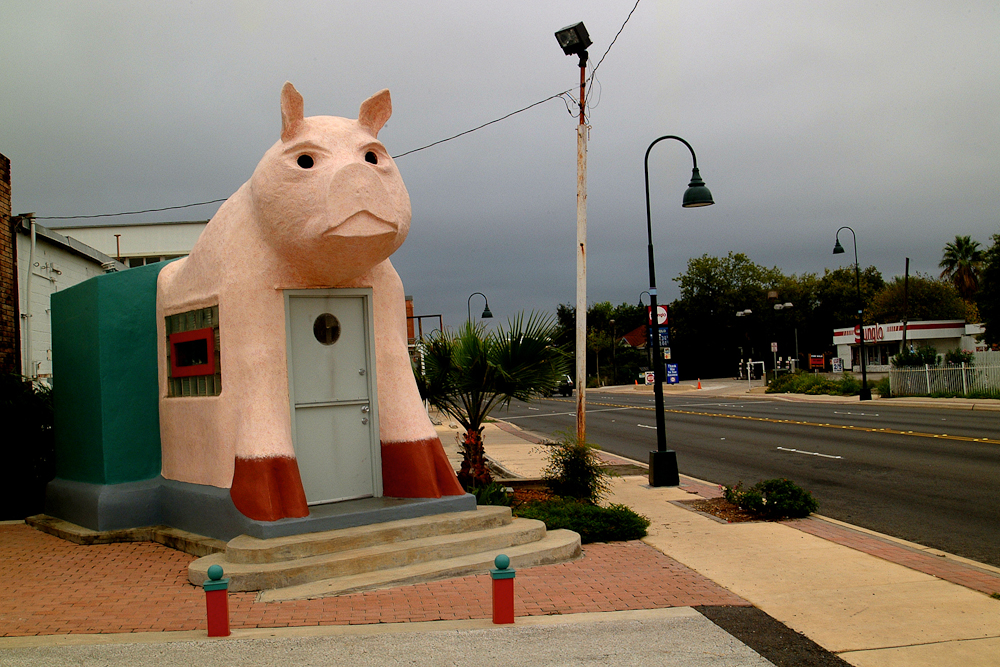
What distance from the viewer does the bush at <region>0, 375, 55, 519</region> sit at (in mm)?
10906

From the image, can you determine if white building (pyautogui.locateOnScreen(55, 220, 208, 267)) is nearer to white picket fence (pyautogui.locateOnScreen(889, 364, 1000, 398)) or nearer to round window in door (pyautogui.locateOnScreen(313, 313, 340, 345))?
round window in door (pyautogui.locateOnScreen(313, 313, 340, 345))

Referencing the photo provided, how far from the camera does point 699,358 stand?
242ft

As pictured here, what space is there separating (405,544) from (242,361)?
230 cm

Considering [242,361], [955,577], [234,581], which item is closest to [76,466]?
[242,361]

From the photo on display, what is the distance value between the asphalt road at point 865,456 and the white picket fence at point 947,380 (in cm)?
406

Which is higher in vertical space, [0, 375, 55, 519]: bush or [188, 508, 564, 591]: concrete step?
[0, 375, 55, 519]: bush

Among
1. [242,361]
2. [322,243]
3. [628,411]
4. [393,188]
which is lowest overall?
[628,411]

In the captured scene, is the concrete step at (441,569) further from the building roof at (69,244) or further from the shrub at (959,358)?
the shrub at (959,358)

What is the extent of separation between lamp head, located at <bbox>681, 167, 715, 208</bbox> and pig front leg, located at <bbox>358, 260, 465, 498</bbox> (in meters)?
6.05

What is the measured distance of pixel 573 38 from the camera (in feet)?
36.7

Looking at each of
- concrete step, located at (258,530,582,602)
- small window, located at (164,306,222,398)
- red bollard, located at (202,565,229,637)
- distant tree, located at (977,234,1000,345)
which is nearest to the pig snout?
small window, located at (164,306,222,398)

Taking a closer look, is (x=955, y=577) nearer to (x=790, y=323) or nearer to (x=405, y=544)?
(x=405, y=544)

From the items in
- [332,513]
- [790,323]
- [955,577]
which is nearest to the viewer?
[955,577]

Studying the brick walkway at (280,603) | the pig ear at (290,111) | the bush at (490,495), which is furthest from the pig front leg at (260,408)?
the bush at (490,495)
